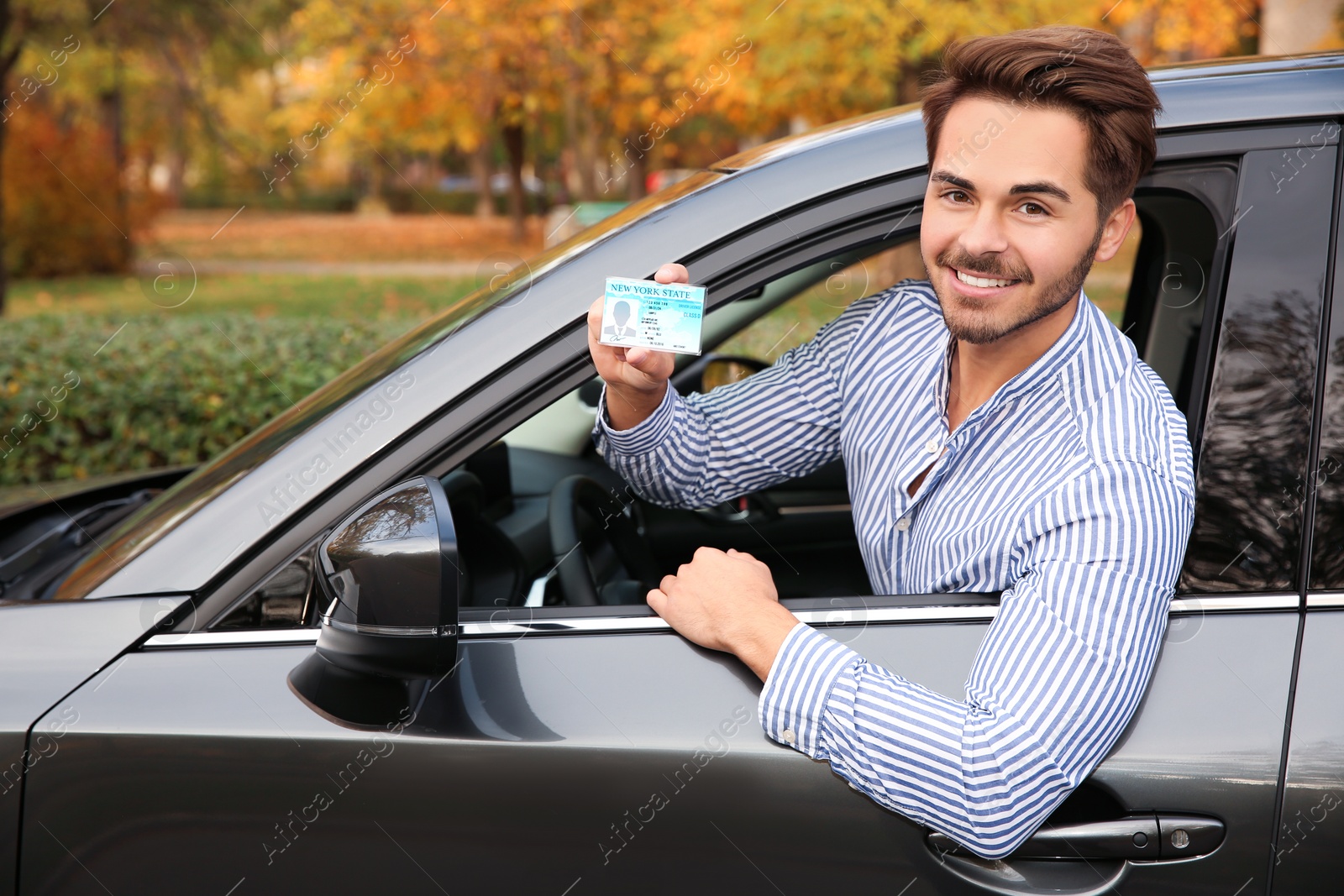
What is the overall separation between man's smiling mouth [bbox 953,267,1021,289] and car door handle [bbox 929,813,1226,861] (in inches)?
27.5

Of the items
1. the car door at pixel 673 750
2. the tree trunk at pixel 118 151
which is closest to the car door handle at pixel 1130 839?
the car door at pixel 673 750

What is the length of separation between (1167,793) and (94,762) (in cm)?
131

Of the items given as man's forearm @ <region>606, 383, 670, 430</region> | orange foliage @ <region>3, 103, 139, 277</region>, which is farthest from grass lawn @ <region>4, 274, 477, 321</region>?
man's forearm @ <region>606, 383, 670, 430</region>

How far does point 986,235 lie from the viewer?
1.50 metres

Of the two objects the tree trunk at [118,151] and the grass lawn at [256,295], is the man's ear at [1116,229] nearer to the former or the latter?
the grass lawn at [256,295]

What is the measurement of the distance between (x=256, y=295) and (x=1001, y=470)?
1544 cm

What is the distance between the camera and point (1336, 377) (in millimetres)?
1408

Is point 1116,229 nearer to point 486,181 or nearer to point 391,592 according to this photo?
point 391,592

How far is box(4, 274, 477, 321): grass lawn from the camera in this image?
45.2 ft

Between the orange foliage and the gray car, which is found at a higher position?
the gray car

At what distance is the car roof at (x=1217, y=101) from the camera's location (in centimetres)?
148

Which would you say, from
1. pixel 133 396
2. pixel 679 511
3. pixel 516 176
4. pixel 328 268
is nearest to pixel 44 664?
pixel 679 511

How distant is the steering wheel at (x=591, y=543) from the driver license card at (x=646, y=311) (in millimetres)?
521

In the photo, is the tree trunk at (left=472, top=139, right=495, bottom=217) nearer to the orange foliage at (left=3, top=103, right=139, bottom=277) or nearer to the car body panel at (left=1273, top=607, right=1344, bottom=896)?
the orange foliage at (left=3, top=103, right=139, bottom=277)
